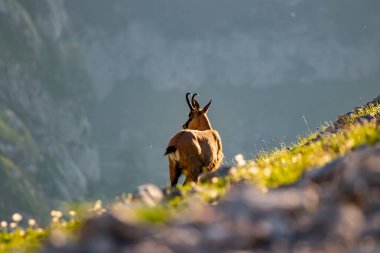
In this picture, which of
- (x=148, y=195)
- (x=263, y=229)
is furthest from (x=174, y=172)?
(x=263, y=229)

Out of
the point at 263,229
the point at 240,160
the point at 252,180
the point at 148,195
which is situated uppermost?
the point at 240,160

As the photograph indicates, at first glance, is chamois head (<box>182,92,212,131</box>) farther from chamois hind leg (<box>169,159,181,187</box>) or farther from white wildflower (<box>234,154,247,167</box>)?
white wildflower (<box>234,154,247,167</box>)

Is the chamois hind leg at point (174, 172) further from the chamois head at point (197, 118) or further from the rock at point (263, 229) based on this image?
the rock at point (263, 229)

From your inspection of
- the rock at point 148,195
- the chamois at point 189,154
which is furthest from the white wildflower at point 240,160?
the chamois at point 189,154

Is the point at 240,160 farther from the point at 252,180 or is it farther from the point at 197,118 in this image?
the point at 197,118

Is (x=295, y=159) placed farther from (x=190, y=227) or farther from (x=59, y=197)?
(x=59, y=197)

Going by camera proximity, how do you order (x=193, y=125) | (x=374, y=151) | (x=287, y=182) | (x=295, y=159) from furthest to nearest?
(x=193, y=125), (x=295, y=159), (x=287, y=182), (x=374, y=151)

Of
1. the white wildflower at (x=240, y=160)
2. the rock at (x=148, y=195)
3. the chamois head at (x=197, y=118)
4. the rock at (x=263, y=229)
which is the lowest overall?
the rock at (x=263, y=229)

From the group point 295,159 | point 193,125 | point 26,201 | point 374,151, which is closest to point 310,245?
point 374,151

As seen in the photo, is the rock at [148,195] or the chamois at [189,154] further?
the chamois at [189,154]

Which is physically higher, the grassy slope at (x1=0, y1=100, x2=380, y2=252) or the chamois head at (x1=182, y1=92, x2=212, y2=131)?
the chamois head at (x1=182, y1=92, x2=212, y2=131)

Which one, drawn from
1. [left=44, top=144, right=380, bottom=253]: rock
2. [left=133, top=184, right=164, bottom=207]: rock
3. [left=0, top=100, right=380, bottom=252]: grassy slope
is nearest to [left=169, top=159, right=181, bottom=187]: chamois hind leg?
[left=0, top=100, right=380, bottom=252]: grassy slope

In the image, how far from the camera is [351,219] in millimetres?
4477

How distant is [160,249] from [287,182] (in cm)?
360
